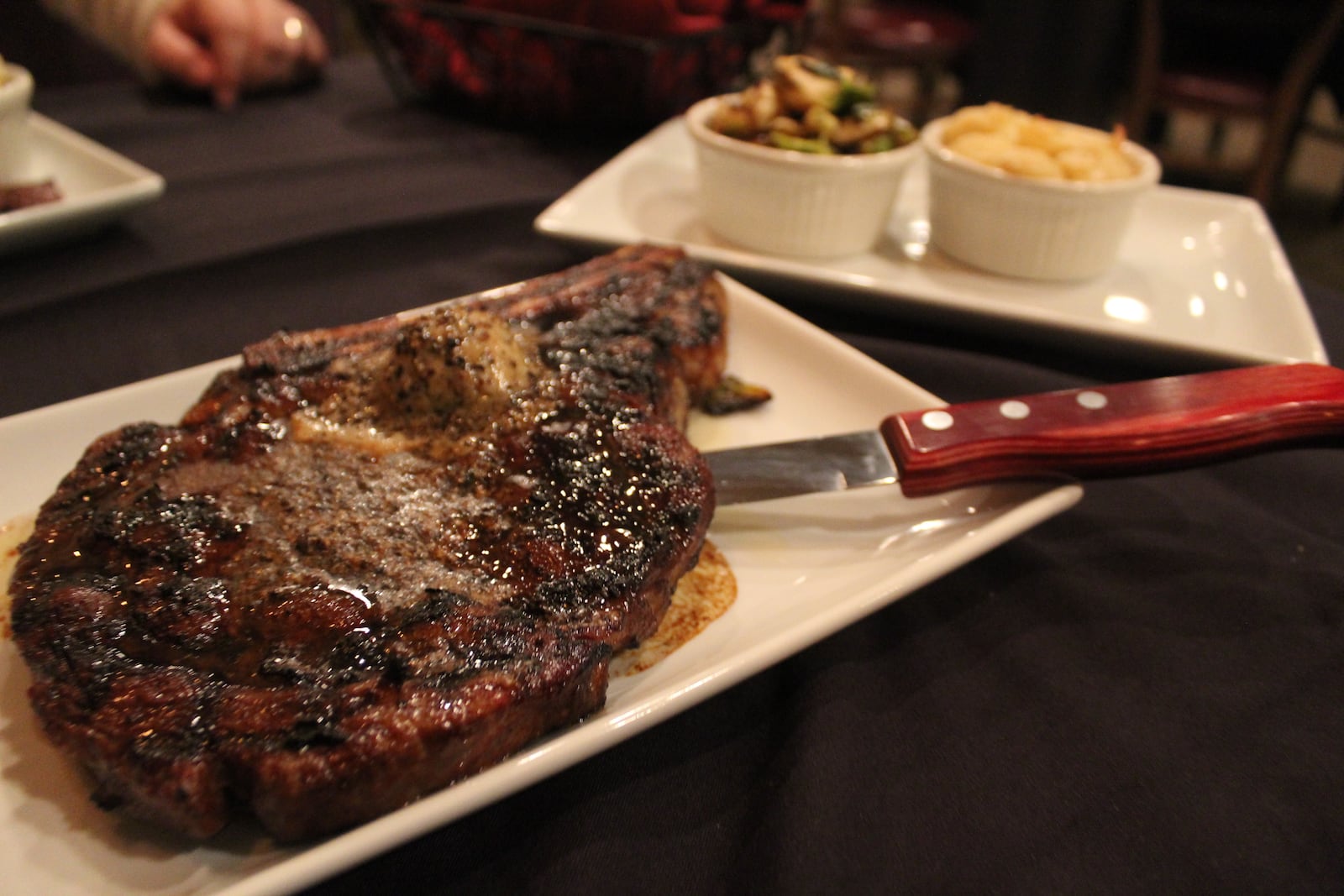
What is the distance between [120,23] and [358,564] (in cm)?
293

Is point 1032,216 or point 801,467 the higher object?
point 1032,216

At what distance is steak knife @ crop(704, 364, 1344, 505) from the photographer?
1.32m

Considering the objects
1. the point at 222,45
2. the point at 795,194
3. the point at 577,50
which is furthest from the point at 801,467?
the point at 222,45

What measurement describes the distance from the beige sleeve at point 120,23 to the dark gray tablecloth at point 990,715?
1399 millimetres

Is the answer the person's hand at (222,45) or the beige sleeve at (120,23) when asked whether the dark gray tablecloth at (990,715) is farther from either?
the beige sleeve at (120,23)

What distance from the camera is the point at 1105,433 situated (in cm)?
133

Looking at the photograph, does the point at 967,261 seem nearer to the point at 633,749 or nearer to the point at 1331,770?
the point at 1331,770

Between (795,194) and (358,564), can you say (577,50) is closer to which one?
(795,194)

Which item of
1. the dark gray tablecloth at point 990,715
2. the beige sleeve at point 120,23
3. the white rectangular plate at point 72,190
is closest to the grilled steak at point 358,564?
the dark gray tablecloth at point 990,715

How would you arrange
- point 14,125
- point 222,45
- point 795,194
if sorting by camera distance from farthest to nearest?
point 222,45 < point 795,194 < point 14,125

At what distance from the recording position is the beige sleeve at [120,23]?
2953mm

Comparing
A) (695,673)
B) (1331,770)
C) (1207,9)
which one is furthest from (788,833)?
(1207,9)

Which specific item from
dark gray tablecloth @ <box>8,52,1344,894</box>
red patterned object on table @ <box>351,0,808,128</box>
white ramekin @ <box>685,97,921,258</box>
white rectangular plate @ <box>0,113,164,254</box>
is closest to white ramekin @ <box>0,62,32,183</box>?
white rectangular plate @ <box>0,113,164,254</box>

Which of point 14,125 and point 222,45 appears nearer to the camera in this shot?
point 14,125
